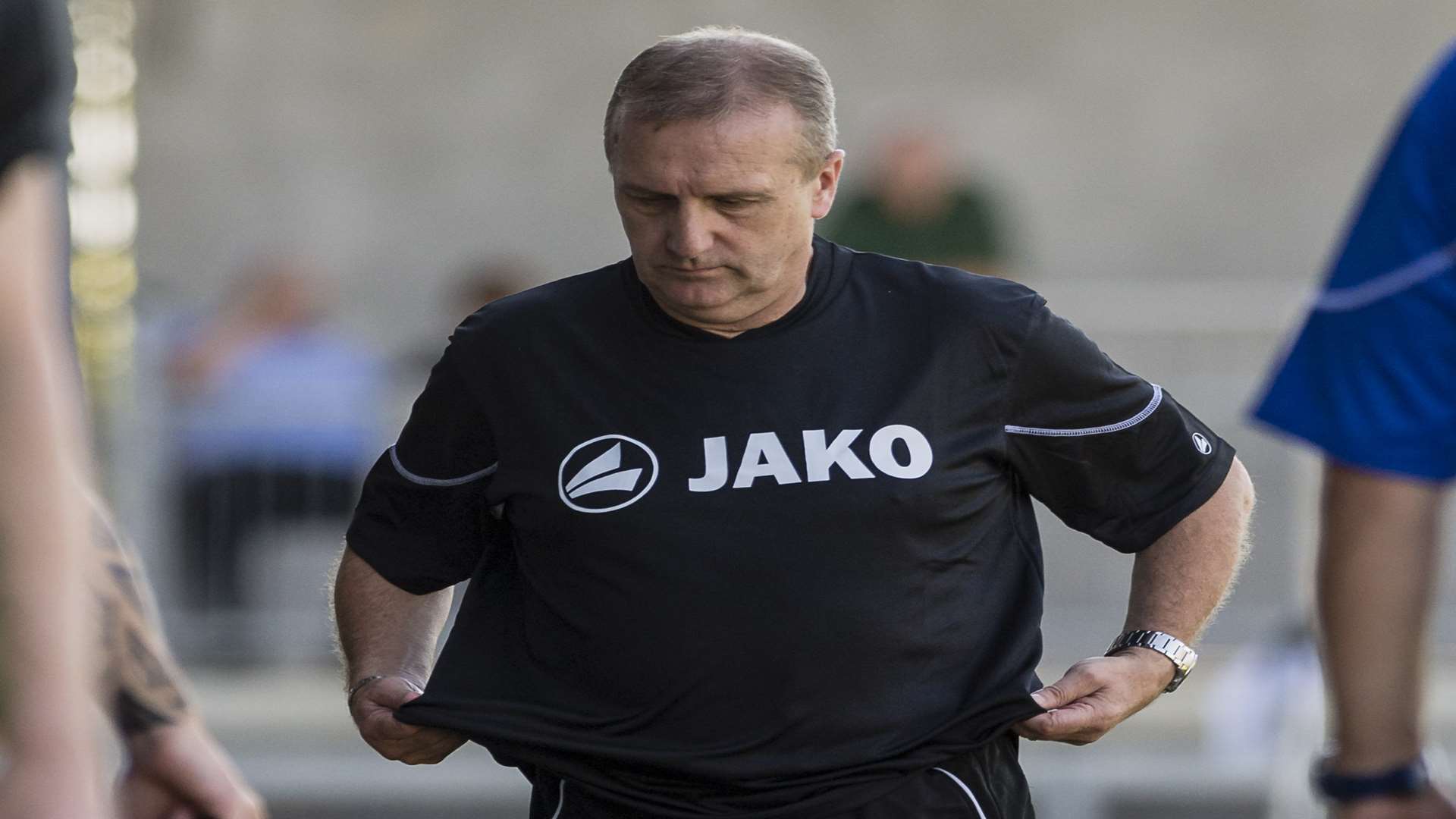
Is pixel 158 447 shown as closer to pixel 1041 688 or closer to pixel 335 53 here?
pixel 335 53

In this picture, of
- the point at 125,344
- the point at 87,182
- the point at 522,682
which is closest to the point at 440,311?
the point at 87,182

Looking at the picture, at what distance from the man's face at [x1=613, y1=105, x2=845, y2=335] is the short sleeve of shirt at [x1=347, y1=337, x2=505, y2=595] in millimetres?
345

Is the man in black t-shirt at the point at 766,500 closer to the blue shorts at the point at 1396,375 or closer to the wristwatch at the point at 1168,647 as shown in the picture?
the wristwatch at the point at 1168,647

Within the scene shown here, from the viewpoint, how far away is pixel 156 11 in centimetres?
1091

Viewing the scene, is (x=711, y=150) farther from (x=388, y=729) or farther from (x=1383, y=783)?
(x=1383, y=783)

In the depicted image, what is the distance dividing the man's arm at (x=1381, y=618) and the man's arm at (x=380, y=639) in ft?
4.57

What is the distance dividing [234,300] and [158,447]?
119 centimetres

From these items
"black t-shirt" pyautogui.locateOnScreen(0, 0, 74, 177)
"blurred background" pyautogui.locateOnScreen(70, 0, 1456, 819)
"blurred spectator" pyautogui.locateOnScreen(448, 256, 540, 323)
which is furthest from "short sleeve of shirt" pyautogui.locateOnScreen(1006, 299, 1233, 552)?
"blurred background" pyautogui.locateOnScreen(70, 0, 1456, 819)

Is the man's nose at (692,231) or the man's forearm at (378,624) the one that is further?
the man's forearm at (378,624)

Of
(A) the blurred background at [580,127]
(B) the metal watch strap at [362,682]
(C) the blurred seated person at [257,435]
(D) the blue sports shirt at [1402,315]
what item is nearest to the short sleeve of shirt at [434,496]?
(B) the metal watch strap at [362,682]

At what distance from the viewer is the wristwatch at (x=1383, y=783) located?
7.01 feet

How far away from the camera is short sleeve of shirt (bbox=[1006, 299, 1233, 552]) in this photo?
9.84 ft

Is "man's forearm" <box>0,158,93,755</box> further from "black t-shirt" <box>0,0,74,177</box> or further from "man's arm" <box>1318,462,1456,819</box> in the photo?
"man's arm" <box>1318,462,1456,819</box>

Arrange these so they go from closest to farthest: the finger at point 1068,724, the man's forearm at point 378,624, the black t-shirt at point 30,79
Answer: the black t-shirt at point 30,79 < the finger at point 1068,724 < the man's forearm at point 378,624
